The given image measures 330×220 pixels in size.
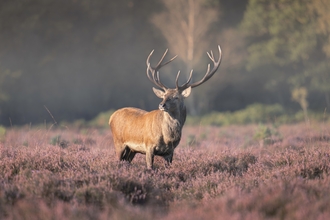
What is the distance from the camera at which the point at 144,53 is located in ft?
98.4

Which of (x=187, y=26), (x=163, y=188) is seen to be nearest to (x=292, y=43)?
(x=187, y=26)

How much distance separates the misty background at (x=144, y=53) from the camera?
25.7 metres

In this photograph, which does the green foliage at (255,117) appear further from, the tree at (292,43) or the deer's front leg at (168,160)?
the deer's front leg at (168,160)

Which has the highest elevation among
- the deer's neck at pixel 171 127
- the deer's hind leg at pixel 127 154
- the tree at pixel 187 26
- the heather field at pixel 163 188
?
the tree at pixel 187 26

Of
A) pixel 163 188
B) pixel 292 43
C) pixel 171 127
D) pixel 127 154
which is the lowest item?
pixel 127 154

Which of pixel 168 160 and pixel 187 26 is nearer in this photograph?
A: pixel 168 160

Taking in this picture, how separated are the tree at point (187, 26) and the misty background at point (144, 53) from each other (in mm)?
52

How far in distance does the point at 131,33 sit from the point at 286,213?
86.8ft

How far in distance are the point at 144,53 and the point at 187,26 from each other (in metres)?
4.73

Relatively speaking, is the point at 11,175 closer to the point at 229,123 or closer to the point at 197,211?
the point at 197,211

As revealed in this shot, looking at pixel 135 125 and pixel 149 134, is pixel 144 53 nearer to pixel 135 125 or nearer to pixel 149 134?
pixel 135 125

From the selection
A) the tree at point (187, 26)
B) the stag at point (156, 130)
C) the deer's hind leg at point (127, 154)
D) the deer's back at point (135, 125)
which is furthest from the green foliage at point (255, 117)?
the stag at point (156, 130)

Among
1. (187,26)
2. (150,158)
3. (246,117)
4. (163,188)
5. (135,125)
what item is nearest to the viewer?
(163,188)

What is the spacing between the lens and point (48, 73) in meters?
27.5
